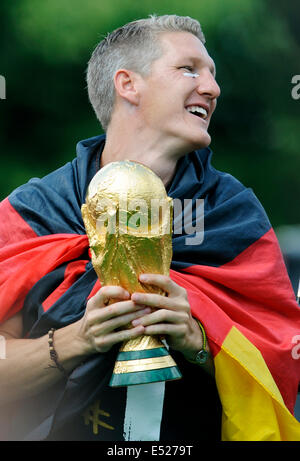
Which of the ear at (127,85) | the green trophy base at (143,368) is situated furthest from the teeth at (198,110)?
the green trophy base at (143,368)

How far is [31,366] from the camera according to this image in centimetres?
146

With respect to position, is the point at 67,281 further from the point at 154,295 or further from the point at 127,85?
the point at 127,85

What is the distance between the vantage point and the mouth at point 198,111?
5.22ft

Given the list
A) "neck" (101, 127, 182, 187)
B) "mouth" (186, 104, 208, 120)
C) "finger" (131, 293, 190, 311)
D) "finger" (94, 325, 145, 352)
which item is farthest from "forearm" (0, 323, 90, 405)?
"mouth" (186, 104, 208, 120)

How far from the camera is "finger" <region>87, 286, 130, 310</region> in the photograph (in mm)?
1248

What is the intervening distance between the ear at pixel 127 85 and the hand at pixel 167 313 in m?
0.53

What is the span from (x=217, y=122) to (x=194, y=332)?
2.49 meters

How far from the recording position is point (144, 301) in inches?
49.0

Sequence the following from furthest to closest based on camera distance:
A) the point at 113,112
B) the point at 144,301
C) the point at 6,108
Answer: the point at 6,108, the point at 113,112, the point at 144,301

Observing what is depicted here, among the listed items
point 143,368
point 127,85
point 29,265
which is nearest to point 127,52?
point 127,85

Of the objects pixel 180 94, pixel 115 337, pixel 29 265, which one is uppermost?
pixel 180 94

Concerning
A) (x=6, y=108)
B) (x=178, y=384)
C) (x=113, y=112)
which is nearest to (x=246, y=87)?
(x=6, y=108)

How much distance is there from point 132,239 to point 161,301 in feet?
0.37

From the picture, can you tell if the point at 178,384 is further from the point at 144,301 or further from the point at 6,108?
the point at 6,108
